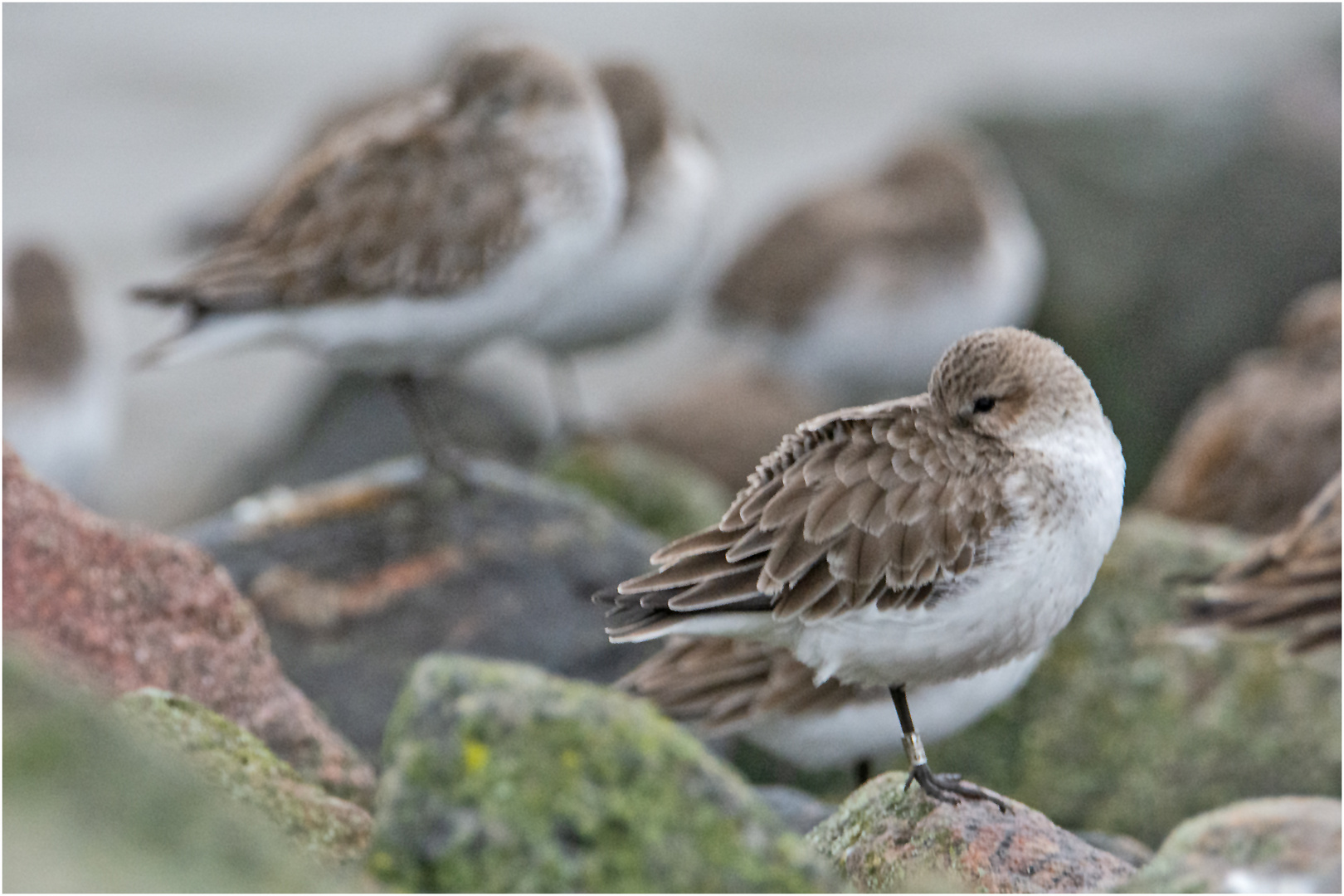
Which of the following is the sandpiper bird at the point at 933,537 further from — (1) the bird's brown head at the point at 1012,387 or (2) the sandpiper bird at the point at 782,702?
(2) the sandpiper bird at the point at 782,702

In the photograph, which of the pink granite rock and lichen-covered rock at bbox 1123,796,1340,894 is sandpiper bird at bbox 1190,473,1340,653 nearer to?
lichen-covered rock at bbox 1123,796,1340,894

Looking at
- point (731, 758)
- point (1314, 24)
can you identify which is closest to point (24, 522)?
point (731, 758)

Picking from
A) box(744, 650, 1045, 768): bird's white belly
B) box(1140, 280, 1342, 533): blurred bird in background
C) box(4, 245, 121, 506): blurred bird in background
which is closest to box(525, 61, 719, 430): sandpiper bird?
box(4, 245, 121, 506): blurred bird in background

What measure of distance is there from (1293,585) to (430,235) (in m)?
3.65

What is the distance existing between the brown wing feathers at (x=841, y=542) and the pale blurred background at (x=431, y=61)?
6965 millimetres

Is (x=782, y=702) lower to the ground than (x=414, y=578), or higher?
lower

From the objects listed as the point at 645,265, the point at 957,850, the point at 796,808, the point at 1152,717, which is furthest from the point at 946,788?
the point at 645,265

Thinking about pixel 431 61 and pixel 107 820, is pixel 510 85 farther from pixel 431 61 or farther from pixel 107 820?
pixel 431 61

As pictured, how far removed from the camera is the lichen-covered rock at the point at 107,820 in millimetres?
3037

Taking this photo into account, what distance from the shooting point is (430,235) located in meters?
6.59

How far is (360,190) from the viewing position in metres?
6.72

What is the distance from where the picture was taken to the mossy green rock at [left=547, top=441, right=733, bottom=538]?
27.7ft

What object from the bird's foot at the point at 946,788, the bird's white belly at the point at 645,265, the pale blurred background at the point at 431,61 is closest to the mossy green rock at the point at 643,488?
the bird's white belly at the point at 645,265

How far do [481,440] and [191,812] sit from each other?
700 centimetres
